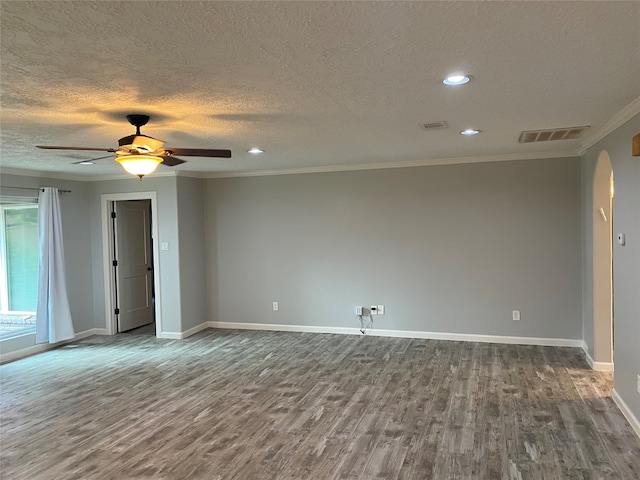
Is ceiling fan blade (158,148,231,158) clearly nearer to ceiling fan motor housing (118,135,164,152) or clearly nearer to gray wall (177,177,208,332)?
ceiling fan motor housing (118,135,164,152)

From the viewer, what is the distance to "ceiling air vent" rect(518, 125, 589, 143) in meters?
4.07

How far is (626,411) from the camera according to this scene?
139 inches

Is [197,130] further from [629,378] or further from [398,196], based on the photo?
[629,378]

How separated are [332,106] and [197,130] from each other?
1238 mm

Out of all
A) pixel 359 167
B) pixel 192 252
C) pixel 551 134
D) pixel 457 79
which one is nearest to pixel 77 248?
pixel 192 252

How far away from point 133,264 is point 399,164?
13.9 ft

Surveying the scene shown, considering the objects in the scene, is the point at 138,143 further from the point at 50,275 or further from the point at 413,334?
the point at 413,334

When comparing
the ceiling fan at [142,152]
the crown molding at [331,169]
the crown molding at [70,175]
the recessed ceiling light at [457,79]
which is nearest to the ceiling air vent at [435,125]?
the recessed ceiling light at [457,79]

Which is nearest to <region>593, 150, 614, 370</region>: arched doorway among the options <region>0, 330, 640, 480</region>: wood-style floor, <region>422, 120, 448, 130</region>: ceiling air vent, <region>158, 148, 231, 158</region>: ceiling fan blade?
<region>0, 330, 640, 480</region>: wood-style floor

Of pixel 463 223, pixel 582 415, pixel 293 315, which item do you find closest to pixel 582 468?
pixel 582 415

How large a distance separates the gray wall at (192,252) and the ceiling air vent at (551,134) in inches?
168

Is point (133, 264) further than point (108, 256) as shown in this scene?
Yes

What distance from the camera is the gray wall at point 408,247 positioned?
557cm

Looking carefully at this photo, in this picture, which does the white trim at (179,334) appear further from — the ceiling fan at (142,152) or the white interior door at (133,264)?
the ceiling fan at (142,152)
